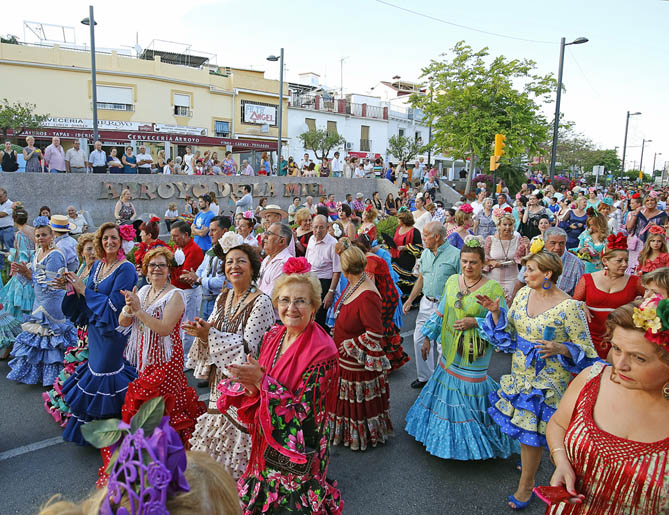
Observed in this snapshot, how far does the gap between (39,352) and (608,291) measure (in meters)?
6.34

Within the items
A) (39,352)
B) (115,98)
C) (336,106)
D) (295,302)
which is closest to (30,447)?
(39,352)

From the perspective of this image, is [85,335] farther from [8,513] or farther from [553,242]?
[553,242]

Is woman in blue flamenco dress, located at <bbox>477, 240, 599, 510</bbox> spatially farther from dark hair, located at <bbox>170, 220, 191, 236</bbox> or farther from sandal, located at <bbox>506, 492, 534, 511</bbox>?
dark hair, located at <bbox>170, 220, 191, 236</bbox>

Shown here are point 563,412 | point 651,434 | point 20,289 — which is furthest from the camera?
point 20,289

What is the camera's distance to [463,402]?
13.7ft

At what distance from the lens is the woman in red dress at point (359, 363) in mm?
4402

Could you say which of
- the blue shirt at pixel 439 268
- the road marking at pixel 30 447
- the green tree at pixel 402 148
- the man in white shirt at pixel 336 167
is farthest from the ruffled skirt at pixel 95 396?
the green tree at pixel 402 148

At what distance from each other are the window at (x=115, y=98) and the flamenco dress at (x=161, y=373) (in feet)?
105

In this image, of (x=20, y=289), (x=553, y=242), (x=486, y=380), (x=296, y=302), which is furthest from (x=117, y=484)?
(x=20, y=289)

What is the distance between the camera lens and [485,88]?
2433 cm

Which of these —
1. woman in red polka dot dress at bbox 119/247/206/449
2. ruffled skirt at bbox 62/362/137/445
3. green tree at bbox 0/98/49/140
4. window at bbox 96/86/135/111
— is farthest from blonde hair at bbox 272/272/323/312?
window at bbox 96/86/135/111

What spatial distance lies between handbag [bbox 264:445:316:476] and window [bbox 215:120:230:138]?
120ft

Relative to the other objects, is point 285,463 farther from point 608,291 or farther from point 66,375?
point 608,291

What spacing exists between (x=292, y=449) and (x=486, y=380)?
2242 mm
